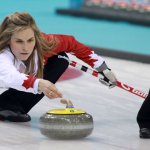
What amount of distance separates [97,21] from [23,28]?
286 inches

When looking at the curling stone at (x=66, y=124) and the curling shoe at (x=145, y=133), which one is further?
the curling shoe at (x=145, y=133)

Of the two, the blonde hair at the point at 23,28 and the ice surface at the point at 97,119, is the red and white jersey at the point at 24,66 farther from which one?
the ice surface at the point at 97,119

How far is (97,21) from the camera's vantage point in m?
10.9

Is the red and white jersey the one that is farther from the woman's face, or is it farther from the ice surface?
the ice surface

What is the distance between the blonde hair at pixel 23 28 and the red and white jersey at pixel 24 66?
0.02 m

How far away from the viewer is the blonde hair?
12.2 feet

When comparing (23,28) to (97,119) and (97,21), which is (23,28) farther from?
(97,21)

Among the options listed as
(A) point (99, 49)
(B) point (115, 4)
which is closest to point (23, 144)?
(A) point (99, 49)

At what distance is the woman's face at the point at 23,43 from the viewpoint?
3.69 metres

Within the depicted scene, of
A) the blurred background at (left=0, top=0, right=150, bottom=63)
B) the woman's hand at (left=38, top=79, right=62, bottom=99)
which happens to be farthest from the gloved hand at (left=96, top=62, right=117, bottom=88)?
the blurred background at (left=0, top=0, right=150, bottom=63)

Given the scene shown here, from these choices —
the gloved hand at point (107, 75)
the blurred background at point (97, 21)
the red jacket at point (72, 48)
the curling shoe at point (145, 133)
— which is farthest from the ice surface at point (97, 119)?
the blurred background at point (97, 21)

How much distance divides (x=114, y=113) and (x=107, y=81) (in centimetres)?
Result: 34

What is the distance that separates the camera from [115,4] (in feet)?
34.7

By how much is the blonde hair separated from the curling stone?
12.6 inches
